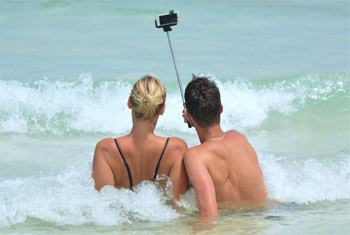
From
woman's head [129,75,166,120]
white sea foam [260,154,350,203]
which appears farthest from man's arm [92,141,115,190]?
white sea foam [260,154,350,203]

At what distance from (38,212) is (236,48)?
8.73 m

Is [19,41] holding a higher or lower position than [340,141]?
higher

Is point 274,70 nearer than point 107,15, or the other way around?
point 274,70

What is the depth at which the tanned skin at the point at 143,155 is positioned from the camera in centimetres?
592

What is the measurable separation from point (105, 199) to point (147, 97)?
749 millimetres

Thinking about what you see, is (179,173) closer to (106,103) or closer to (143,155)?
(143,155)

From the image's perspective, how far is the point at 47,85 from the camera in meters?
12.1

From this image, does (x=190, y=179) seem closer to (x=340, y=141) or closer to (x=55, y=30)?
(x=340, y=141)

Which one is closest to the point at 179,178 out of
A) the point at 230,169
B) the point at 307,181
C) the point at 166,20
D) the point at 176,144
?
the point at 176,144

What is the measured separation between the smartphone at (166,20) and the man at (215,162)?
0.57 m

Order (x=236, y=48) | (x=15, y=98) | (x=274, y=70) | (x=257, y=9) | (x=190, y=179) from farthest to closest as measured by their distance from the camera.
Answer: (x=257, y=9), (x=236, y=48), (x=274, y=70), (x=15, y=98), (x=190, y=179)

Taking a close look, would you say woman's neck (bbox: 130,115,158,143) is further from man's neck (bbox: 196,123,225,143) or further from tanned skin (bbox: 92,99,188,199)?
man's neck (bbox: 196,123,225,143)

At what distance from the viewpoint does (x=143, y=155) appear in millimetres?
5953

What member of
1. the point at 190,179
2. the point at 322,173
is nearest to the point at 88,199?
the point at 190,179
